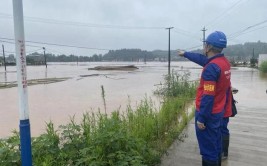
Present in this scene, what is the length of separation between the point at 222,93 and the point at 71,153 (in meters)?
1.80

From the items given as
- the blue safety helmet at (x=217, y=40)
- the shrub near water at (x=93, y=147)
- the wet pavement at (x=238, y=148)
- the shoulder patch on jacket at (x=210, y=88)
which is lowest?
the wet pavement at (x=238, y=148)

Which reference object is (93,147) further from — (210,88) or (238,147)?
(238,147)

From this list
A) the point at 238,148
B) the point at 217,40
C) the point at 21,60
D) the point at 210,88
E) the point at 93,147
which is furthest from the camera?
the point at 238,148

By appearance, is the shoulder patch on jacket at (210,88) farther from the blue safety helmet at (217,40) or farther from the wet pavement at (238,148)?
the wet pavement at (238,148)

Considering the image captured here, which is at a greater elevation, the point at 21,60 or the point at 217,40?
the point at 217,40

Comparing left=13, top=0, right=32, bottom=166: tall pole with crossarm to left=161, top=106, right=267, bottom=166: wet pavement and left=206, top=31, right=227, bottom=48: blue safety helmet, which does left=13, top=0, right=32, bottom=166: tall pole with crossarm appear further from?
left=161, top=106, right=267, bottom=166: wet pavement

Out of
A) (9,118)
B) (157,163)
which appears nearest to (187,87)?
(9,118)

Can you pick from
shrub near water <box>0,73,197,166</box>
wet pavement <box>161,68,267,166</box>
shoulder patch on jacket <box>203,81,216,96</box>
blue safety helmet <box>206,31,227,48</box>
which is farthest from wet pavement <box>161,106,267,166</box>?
blue safety helmet <box>206,31,227,48</box>

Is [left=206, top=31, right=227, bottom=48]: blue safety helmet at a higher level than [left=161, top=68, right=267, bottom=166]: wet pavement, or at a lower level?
higher

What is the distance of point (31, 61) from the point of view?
273 ft

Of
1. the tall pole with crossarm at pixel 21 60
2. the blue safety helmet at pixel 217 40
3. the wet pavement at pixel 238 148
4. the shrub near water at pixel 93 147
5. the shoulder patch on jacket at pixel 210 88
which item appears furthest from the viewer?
the wet pavement at pixel 238 148

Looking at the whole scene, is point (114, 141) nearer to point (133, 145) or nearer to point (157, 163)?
point (133, 145)

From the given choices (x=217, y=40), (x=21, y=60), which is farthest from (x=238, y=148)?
(x=21, y=60)

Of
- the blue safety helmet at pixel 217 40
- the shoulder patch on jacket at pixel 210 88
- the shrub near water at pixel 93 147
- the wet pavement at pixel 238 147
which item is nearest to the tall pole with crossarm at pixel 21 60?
the shrub near water at pixel 93 147
